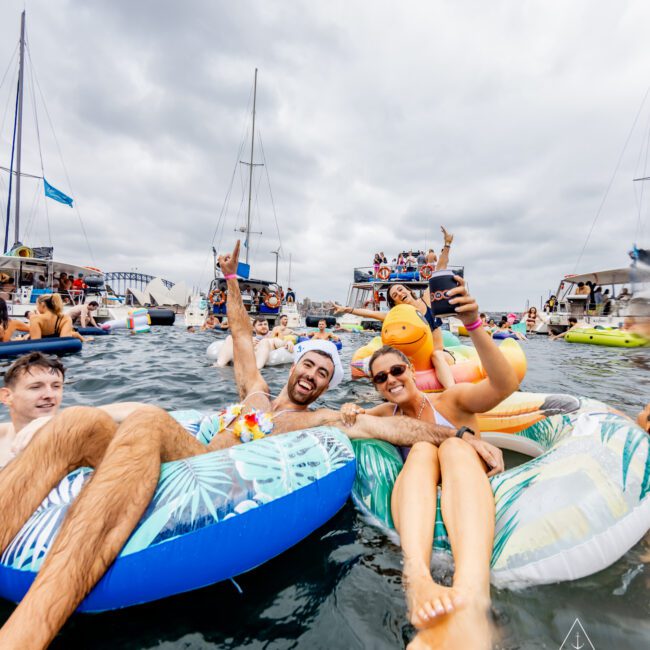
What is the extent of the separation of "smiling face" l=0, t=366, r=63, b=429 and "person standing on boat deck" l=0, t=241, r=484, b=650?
996mm

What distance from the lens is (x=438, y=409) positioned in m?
2.69

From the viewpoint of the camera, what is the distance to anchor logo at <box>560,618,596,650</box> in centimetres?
147

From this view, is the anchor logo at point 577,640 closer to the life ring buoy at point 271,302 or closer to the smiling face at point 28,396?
the smiling face at point 28,396

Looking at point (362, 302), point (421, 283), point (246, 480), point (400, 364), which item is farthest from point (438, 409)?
point (362, 302)

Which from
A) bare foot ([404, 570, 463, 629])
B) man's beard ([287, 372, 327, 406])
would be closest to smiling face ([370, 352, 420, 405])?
man's beard ([287, 372, 327, 406])

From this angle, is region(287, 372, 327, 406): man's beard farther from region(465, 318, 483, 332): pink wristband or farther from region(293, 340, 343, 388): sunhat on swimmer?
region(465, 318, 483, 332): pink wristband

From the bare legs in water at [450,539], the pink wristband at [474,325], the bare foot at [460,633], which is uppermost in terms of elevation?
the pink wristband at [474,325]

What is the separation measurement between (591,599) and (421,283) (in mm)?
23755

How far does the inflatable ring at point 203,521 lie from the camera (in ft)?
4.97

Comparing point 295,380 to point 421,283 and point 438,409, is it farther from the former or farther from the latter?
point 421,283

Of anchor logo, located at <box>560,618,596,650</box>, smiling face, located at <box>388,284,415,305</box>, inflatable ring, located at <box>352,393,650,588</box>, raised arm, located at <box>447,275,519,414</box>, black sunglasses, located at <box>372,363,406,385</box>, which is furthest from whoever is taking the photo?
smiling face, located at <box>388,284,415,305</box>

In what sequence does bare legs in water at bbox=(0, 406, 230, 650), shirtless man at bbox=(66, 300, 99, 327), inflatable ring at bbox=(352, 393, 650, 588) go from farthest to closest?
shirtless man at bbox=(66, 300, 99, 327) → inflatable ring at bbox=(352, 393, 650, 588) → bare legs in water at bbox=(0, 406, 230, 650)

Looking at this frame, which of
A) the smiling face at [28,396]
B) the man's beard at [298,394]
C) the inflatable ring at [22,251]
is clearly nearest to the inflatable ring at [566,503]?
the man's beard at [298,394]

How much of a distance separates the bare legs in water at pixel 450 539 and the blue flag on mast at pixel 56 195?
22.6m
